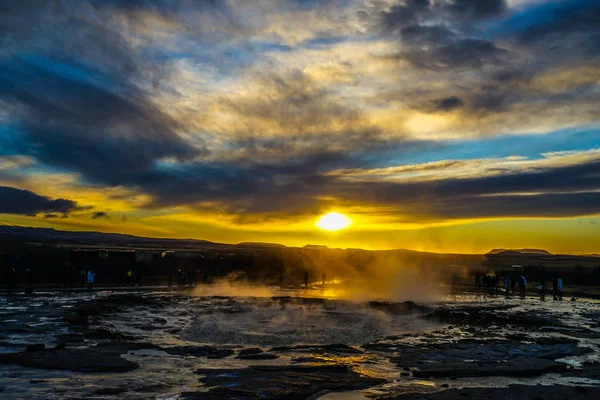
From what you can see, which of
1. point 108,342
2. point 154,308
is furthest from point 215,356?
point 154,308

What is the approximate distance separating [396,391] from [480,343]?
8360mm

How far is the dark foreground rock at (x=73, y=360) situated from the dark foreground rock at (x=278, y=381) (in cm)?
240

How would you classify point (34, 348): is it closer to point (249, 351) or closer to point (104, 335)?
point (104, 335)

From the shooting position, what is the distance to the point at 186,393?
11422mm

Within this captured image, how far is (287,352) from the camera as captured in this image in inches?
657

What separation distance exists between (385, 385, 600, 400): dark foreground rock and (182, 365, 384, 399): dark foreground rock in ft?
5.42

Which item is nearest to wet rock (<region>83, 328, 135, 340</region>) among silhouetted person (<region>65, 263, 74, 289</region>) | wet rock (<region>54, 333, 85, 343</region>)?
wet rock (<region>54, 333, 85, 343</region>)

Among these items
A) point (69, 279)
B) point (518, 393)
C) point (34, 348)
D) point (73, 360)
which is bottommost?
point (518, 393)

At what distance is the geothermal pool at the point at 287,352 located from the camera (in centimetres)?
1216

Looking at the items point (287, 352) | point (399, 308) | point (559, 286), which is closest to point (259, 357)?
point (287, 352)

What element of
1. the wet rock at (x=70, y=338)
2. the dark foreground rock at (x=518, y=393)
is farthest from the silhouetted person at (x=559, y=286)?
the wet rock at (x=70, y=338)

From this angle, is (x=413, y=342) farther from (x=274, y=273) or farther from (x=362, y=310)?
(x=274, y=273)

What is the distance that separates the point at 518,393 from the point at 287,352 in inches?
282

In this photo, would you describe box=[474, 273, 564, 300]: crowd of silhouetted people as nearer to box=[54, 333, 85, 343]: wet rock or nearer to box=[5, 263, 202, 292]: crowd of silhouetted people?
box=[5, 263, 202, 292]: crowd of silhouetted people
